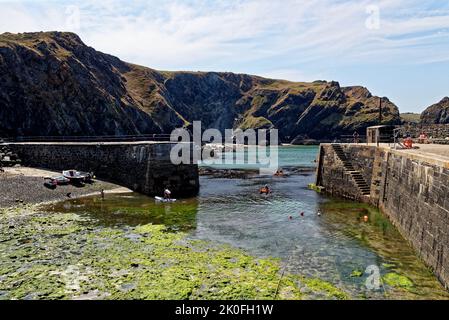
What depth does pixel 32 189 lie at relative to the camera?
1503 inches

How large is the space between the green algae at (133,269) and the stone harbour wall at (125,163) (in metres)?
15.3

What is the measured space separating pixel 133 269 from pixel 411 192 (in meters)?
16.0

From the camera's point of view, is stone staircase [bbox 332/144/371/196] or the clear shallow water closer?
the clear shallow water

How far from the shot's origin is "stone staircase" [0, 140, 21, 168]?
4919 centimetres

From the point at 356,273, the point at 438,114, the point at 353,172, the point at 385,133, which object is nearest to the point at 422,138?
the point at 353,172

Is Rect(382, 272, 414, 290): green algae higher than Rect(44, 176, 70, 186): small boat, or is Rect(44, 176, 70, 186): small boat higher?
Rect(44, 176, 70, 186): small boat

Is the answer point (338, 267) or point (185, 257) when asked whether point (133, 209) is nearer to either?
point (185, 257)

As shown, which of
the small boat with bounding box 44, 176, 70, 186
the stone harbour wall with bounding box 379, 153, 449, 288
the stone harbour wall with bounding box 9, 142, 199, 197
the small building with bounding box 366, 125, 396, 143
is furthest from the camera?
the small boat with bounding box 44, 176, 70, 186

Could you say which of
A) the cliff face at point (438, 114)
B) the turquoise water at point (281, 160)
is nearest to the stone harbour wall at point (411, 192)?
the turquoise water at point (281, 160)

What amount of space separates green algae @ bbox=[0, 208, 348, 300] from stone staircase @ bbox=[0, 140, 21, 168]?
27.7 meters

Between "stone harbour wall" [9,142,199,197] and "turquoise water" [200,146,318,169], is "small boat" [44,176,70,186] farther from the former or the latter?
"turquoise water" [200,146,318,169]

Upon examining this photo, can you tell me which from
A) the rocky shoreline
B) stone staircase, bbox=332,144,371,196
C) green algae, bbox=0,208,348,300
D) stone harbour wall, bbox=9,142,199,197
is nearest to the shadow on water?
the rocky shoreline

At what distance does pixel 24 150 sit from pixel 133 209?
28.4 meters
